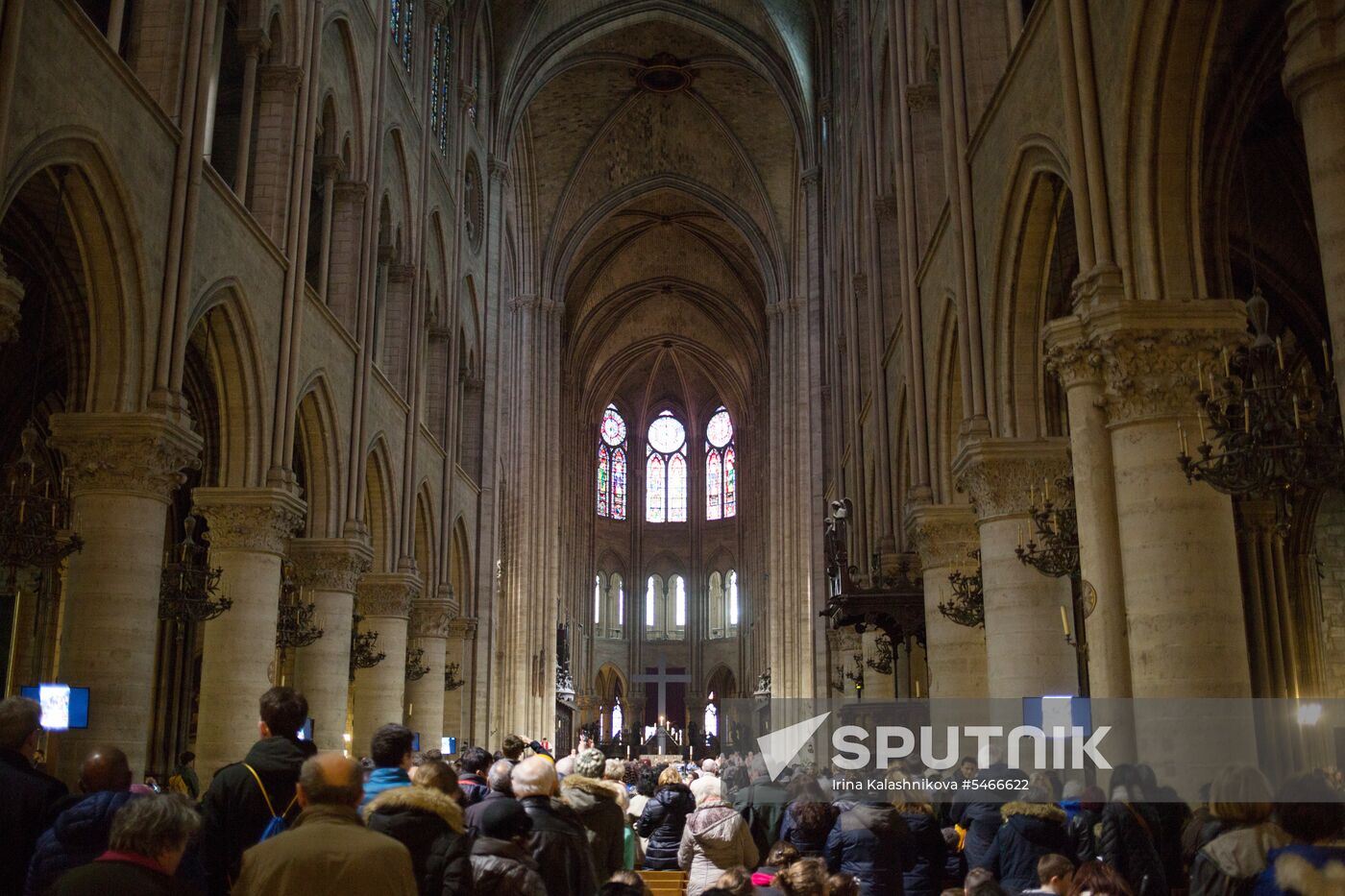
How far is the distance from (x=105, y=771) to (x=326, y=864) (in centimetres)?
174

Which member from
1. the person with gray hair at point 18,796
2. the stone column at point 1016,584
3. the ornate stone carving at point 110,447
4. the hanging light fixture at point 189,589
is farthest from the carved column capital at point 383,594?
the person with gray hair at point 18,796

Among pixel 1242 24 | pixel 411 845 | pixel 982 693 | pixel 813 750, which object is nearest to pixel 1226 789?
pixel 411 845

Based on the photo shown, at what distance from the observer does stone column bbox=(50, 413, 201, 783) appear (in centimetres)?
1216

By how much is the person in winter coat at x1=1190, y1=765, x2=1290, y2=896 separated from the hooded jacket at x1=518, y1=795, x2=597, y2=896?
2.46m

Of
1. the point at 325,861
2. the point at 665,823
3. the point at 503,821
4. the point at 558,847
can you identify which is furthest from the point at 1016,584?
the point at 325,861

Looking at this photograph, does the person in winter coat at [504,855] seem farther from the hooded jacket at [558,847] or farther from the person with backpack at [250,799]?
the person with backpack at [250,799]

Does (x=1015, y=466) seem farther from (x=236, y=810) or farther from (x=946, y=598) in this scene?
(x=236, y=810)

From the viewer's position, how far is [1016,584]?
12523 mm

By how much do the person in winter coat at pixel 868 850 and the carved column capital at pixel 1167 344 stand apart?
3.75 meters

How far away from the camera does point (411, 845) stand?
4.68 metres

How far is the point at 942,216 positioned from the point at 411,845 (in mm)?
12312

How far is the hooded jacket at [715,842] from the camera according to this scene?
269 inches

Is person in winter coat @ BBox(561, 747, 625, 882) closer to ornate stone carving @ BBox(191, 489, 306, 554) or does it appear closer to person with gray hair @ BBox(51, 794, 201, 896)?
Answer: person with gray hair @ BBox(51, 794, 201, 896)

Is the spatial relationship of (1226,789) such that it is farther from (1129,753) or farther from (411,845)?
(1129,753)
